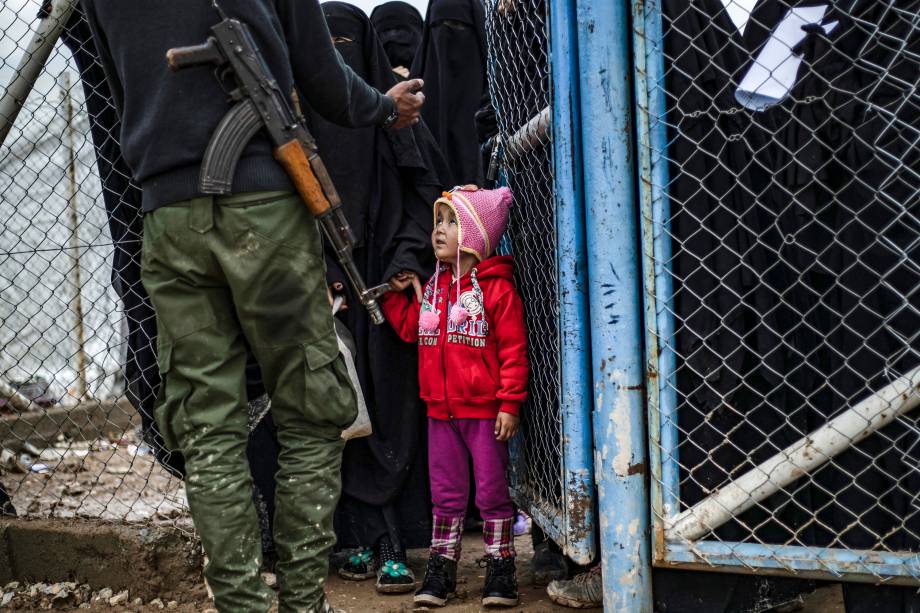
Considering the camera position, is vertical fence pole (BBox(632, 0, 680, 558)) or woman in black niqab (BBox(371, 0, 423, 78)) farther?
woman in black niqab (BBox(371, 0, 423, 78))

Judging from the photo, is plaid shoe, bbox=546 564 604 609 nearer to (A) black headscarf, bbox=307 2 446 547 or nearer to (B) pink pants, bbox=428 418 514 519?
(B) pink pants, bbox=428 418 514 519

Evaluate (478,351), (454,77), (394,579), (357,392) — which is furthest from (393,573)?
(454,77)

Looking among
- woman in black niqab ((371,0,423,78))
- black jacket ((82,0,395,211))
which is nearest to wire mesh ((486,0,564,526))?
woman in black niqab ((371,0,423,78))

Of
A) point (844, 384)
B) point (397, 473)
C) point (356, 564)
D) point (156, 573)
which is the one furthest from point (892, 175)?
point (156, 573)

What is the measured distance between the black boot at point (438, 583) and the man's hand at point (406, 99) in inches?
61.1

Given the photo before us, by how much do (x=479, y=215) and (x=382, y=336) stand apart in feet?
2.14

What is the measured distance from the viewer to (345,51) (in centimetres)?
340

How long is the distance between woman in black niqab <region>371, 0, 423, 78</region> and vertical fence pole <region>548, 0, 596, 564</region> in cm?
160

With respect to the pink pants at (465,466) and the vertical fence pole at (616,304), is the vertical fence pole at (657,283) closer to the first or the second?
the vertical fence pole at (616,304)

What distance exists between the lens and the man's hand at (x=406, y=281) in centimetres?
316

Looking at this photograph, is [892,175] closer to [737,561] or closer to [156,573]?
[737,561]

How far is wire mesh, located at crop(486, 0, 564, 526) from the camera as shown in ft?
9.04

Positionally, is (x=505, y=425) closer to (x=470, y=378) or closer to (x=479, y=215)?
(x=470, y=378)

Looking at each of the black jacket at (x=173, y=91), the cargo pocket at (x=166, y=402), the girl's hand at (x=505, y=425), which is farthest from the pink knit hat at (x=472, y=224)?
the cargo pocket at (x=166, y=402)
